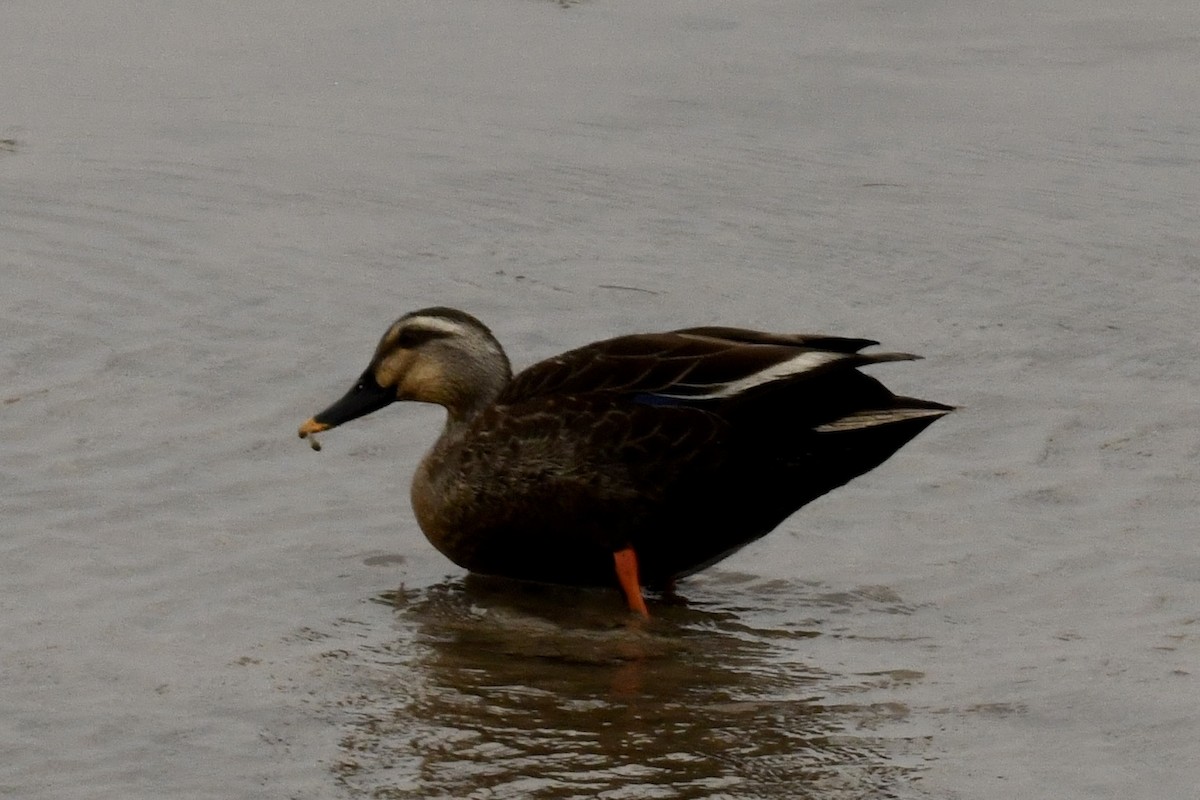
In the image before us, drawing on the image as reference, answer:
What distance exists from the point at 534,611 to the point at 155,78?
19.2 ft

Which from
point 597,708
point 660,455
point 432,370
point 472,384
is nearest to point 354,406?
point 432,370

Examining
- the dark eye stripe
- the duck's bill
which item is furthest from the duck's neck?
the duck's bill

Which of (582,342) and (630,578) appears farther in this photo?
(582,342)

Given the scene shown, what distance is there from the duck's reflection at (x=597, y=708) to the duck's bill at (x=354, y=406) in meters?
0.67

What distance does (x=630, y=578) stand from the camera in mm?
6352

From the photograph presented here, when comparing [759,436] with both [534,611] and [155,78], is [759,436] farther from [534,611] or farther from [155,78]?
[155,78]

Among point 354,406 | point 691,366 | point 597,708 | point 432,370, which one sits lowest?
point 597,708

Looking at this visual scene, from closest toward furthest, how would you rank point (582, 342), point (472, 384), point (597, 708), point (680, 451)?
point (597, 708)
point (680, 451)
point (472, 384)
point (582, 342)

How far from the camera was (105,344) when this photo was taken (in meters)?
7.94

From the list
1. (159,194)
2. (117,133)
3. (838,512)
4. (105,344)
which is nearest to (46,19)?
(117,133)

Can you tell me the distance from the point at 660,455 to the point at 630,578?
0.34m

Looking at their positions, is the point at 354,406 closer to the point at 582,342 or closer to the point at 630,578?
the point at 630,578

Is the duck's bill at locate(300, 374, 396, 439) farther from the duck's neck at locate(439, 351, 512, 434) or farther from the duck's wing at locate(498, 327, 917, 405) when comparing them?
the duck's wing at locate(498, 327, 917, 405)

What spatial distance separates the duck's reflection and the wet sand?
0.02 metres
